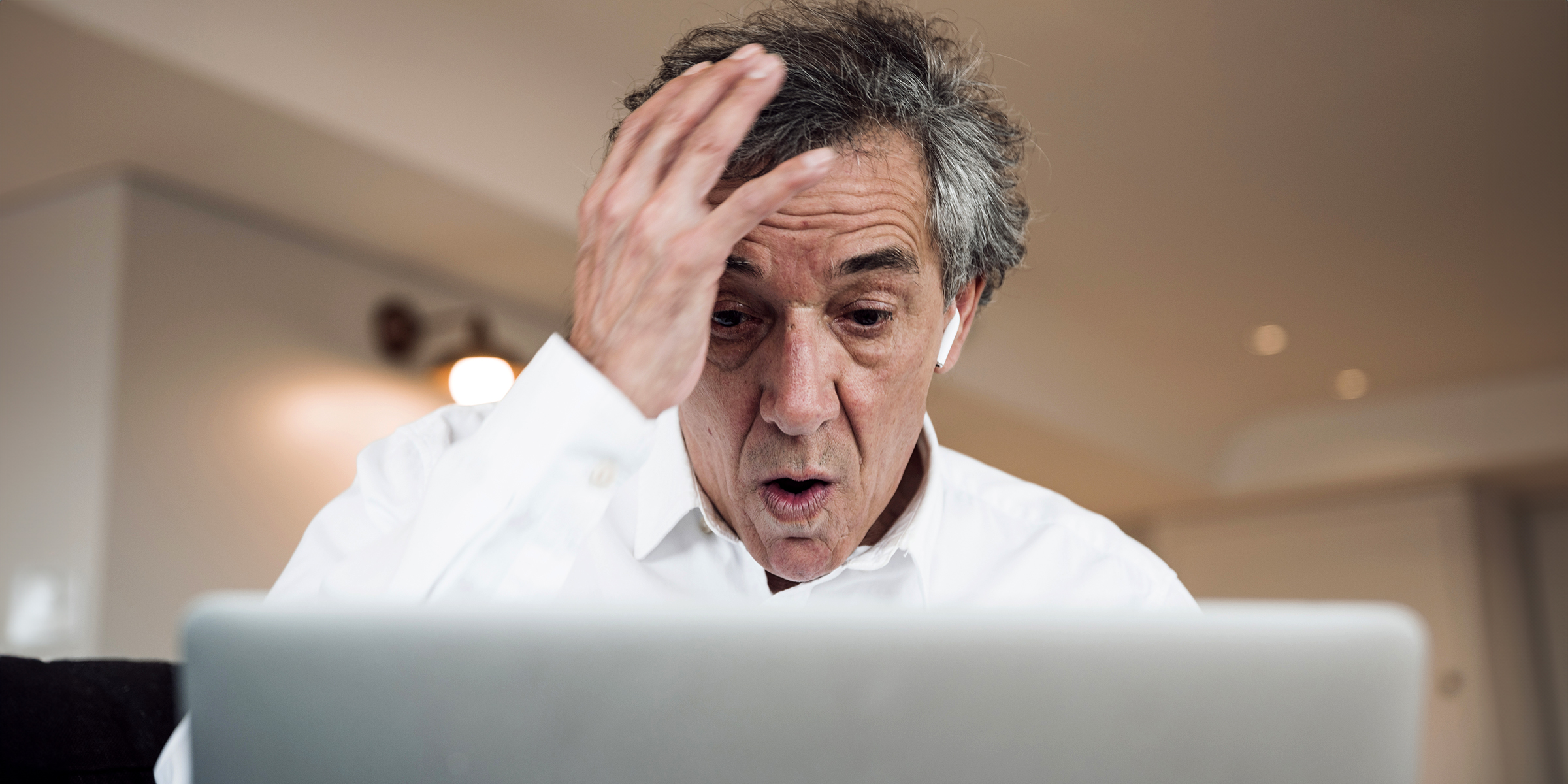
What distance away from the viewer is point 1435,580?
549 centimetres

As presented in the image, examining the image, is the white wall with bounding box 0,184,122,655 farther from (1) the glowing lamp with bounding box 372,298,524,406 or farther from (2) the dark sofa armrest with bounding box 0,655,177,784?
(2) the dark sofa armrest with bounding box 0,655,177,784

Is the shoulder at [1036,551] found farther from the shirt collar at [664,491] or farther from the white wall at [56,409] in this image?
the white wall at [56,409]

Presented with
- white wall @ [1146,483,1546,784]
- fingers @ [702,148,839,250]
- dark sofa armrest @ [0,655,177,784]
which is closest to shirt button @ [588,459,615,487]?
fingers @ [702,148,839,250]

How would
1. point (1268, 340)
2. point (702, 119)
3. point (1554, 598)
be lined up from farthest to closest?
1. point (1554, 598)
2. point (1268, 340)
3. point (702, 119)

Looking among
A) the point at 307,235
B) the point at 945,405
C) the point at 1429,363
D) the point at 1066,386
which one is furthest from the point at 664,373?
the point at 1429,363

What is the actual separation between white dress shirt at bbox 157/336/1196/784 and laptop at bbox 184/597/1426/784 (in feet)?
0.34

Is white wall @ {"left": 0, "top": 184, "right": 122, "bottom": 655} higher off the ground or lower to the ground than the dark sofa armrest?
higher

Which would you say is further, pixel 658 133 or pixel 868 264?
pixel 868 264

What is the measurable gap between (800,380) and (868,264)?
0.35 feet

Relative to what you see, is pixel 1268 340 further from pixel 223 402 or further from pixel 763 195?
pixel 763 195

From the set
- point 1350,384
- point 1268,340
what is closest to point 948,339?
point 1268,340

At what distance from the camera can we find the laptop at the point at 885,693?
373mm

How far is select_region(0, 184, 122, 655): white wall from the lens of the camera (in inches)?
88.6

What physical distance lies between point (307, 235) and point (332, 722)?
8.45 ft
